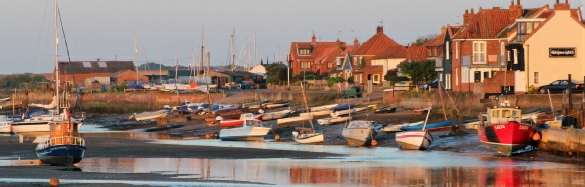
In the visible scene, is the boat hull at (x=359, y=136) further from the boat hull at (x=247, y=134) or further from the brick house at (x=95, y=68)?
the brick house at (x=95, y=68)

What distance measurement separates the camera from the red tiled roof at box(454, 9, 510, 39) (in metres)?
81.4

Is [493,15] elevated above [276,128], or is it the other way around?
[493,15]

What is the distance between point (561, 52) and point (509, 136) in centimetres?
2646

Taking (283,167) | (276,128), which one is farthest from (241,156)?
(276,128)

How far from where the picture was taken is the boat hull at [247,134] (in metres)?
68.8

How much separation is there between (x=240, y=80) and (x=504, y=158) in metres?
122

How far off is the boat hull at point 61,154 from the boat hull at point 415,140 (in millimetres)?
17824

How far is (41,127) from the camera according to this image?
80.8m

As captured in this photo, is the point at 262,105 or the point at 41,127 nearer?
the point at 41,127

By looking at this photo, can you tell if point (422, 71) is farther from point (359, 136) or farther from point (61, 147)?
point (61, 147)

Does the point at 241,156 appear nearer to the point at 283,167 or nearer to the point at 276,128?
the point at 283,167

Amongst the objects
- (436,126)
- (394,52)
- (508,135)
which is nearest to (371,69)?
(394,52)

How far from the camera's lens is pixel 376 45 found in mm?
139750

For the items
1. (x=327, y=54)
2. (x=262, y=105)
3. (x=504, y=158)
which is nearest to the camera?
(x=504, y=158)
